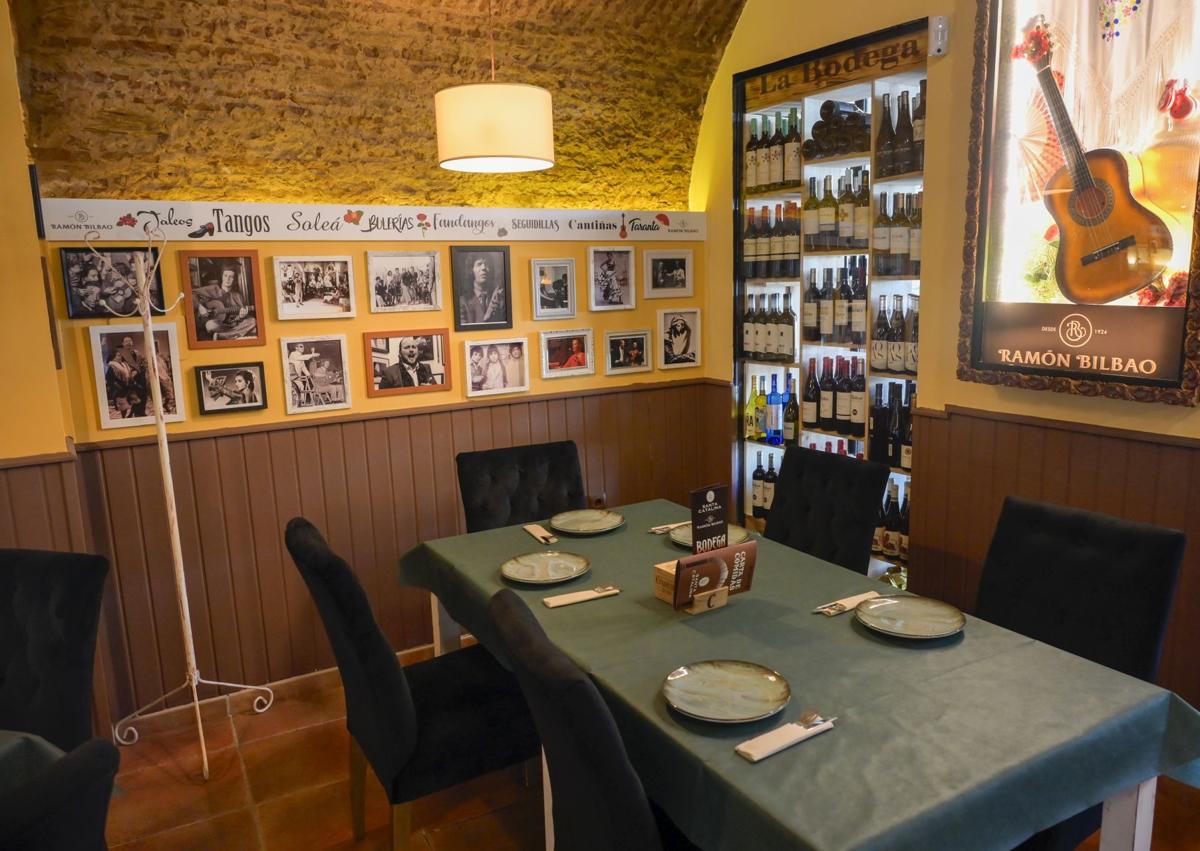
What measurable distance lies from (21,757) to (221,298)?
199cm

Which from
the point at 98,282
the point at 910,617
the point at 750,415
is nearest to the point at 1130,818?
the point at 910,617

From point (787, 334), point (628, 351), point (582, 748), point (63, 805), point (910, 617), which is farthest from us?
point (628, 351)

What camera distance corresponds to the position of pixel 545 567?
2.44 m

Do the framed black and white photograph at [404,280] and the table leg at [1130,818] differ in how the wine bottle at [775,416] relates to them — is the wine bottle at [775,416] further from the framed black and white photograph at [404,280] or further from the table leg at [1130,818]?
the table leg at [1130,818]

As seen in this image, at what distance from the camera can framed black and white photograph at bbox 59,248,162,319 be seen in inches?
116

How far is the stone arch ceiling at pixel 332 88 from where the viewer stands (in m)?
2.96

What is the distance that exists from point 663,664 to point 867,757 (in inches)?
20.1

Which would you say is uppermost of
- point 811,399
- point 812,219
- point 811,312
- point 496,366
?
point 812,219

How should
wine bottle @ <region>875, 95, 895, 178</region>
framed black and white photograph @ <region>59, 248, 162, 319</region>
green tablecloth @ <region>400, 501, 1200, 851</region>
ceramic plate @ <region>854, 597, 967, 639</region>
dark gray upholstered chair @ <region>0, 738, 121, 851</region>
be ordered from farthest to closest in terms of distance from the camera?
wine bottle @ <region>875, 95, 895, 178</region> → framed black and white photograph @ <region>59, 248, 162, 319</region> → ceramic plate @ <region>854, 597, 967, 639</region> → green tablecloth @ <region>400, 501, 1200, 851</region> → dark gray upholstered chair @ <region>0, 738, 121, 851</region>

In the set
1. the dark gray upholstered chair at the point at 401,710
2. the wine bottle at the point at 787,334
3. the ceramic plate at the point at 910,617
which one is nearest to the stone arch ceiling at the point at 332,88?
the wine bottle at the point at 787,334

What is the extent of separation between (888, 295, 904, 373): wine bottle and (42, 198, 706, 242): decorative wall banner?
121cm

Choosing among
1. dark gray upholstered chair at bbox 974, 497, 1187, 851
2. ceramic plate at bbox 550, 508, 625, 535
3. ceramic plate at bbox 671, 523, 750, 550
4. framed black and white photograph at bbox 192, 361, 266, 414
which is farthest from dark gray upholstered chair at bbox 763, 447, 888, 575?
framed black and white photograph at bbox 192, 361, 266, 414

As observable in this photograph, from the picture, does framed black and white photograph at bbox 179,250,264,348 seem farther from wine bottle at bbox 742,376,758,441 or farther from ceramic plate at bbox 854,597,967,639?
ceramic plate at bbox 854,597,967,639

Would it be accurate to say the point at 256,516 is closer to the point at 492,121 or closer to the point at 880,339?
the point at 492,121
